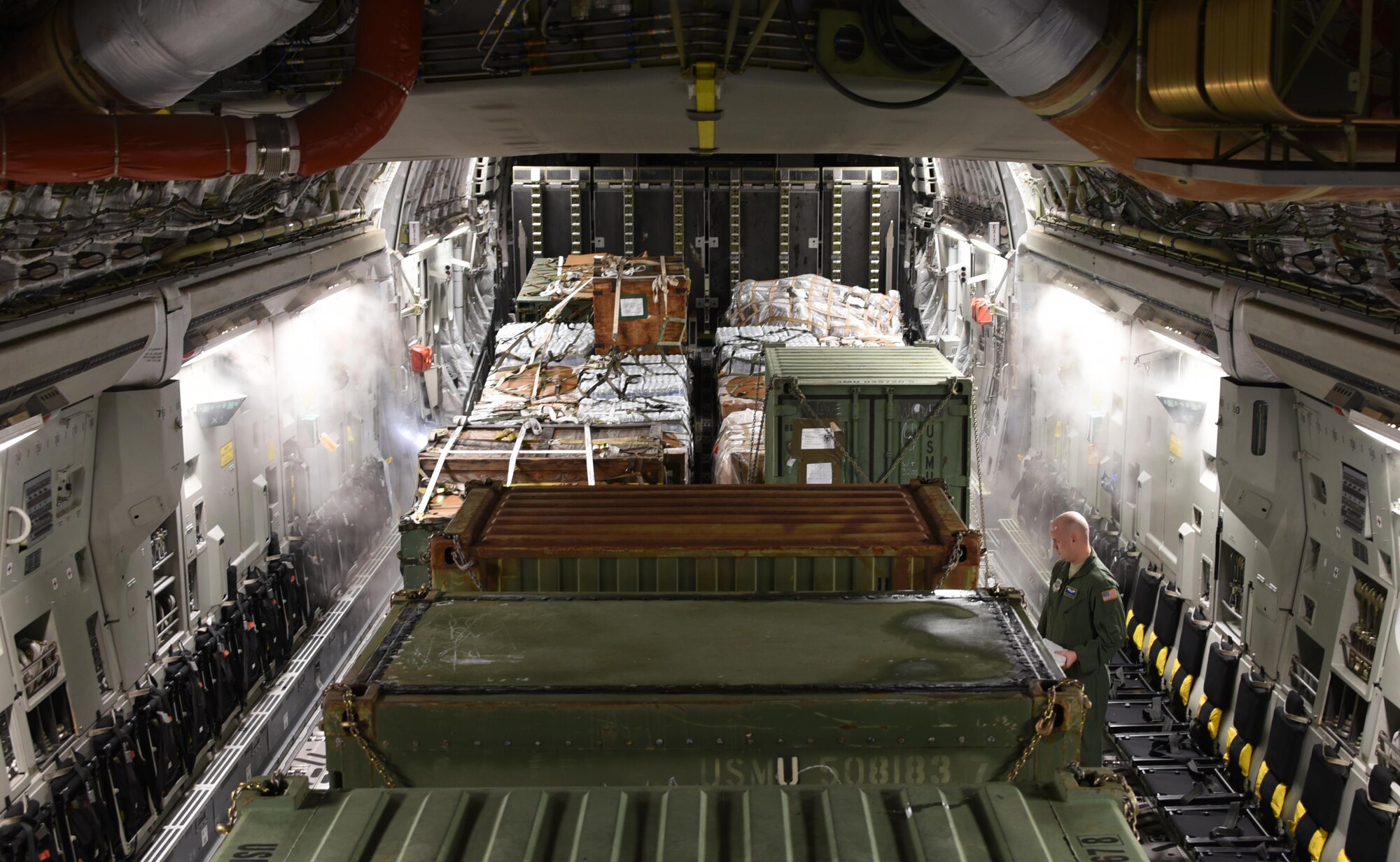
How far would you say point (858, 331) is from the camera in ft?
47.5

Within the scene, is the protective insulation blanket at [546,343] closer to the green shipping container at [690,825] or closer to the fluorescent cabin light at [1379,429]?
the fluorescent cabin light at [1379,429]

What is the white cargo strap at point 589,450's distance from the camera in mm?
9172

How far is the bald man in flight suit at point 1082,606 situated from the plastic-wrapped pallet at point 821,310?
7.35m

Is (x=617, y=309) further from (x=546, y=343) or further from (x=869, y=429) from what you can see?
(x=869, y=429)

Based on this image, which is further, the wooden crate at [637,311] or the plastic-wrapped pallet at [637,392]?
the wooden crate at [637,311]

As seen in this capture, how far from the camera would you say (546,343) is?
1365cm

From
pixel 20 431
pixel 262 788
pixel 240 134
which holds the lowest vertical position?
pixel 262 788

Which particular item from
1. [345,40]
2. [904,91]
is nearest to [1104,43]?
[904,91]

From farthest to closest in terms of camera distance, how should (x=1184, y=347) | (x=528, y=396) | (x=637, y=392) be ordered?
(x=637, y=392), (x=528, y=396), (x=1184, y=347)

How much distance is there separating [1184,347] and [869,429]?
227cm

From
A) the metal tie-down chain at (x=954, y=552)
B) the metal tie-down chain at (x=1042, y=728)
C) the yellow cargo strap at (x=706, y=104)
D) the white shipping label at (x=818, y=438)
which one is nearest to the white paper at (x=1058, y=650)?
the metal tie-down chain at (x=954, y=552)

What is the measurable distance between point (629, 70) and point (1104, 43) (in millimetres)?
2495

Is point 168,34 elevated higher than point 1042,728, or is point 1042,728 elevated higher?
point 168,34

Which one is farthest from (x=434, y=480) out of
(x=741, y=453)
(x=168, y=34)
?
(x=168, y=34)
